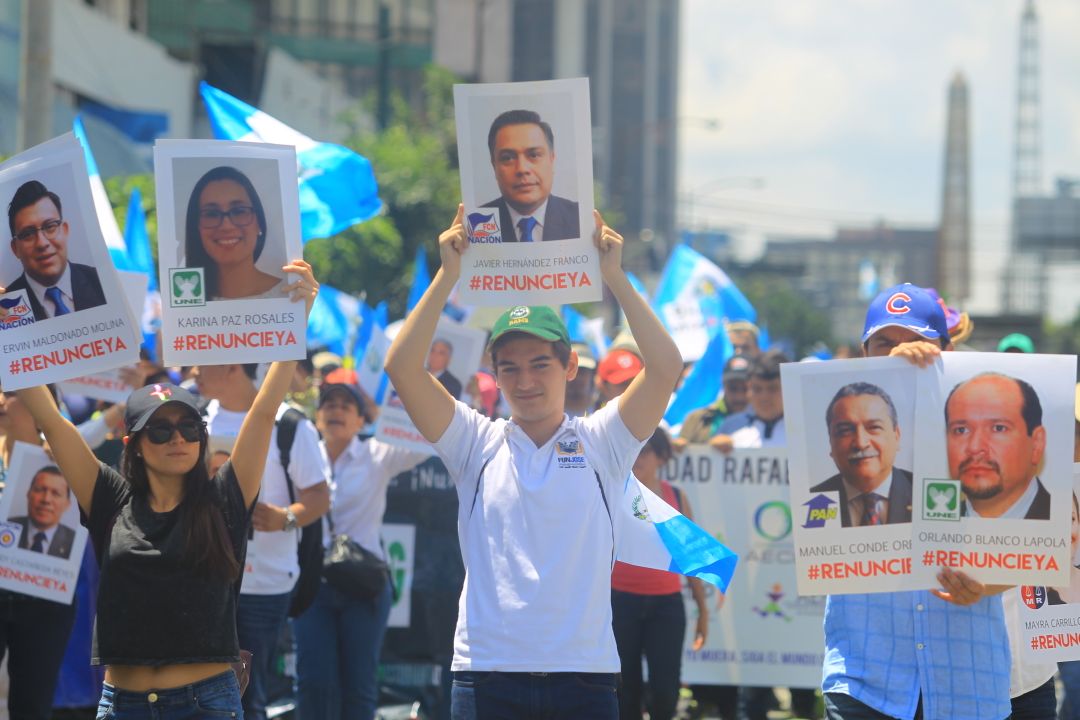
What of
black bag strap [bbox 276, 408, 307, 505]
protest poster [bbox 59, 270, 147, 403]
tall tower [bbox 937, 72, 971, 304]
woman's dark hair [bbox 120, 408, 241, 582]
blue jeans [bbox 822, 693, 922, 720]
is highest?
tall tower [bbox 937, 72, 971, 304]

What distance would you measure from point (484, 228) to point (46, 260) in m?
1.52

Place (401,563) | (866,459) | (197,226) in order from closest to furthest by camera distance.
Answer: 1. (866,459)
2. (197,226)
3. (401,563)

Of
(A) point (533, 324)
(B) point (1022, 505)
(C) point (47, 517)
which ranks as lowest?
(C) point (47, 517)

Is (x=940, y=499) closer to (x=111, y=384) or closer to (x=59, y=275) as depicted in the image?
(x=59, y=275)

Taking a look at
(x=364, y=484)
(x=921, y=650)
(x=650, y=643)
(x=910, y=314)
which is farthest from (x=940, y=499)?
(x=364, y=484)

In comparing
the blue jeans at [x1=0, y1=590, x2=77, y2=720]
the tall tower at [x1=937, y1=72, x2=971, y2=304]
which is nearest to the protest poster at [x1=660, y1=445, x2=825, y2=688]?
the blue jeans at [x1=0, y1=590, x2=77, y2=720]

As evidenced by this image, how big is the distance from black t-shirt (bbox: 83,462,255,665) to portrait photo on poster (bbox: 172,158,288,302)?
2.90ft

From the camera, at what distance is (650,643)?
723 centimetres

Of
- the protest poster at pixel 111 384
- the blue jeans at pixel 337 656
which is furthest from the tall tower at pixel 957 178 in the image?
the blue jeans at pixel 337 656

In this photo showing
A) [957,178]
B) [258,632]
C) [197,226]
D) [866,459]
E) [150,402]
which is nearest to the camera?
[866,459]

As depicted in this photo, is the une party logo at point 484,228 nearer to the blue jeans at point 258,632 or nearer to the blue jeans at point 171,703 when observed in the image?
→ the blue jeans at point 171,703

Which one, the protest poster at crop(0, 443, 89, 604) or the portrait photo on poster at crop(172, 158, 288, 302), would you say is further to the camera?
the protest poster at crop(0, 443, 89, 604)

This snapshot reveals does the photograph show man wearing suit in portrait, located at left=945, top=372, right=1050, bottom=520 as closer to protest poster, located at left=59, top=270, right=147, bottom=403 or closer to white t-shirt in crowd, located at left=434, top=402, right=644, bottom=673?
white t-shirt in crowd, located at left=434, top=402, right=644, bottom=673

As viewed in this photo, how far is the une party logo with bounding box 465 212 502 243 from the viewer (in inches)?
195
